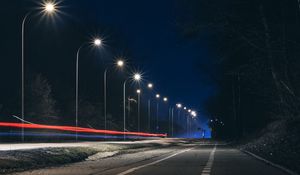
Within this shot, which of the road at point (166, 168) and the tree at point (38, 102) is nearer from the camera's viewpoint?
the road at point (166, 168)

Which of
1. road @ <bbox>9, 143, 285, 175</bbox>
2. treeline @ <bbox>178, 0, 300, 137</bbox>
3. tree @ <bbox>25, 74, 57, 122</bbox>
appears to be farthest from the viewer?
tree @ <bbox>25, 74, 57, 122</bbox>

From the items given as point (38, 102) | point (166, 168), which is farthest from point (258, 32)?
point (38, 102)

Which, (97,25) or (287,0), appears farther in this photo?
(97,25)

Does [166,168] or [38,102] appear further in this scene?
[38,102]

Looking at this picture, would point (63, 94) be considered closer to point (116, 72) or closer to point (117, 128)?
point (117, 128)

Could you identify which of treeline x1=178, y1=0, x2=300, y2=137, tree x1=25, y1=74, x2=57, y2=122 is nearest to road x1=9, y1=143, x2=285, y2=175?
treeline x1=178, y1=0, x2=300, y2=137

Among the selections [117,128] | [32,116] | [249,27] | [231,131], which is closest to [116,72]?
[117,128]

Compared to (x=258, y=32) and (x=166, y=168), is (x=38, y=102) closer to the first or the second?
(x=258, y=32)

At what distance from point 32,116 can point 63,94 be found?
28919 millimetres

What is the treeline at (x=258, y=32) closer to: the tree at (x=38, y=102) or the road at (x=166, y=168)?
the road at (x=166, y=168)

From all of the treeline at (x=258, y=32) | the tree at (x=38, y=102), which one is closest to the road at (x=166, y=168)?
the treeline at (x=258, y=32)

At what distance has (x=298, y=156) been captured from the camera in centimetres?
2439

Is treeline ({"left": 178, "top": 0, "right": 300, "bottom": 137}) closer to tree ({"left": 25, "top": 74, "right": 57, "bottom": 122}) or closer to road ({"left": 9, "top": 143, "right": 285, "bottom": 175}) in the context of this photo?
road ({"left": 9, "top": 143, "right": 285, "bottom": 175})

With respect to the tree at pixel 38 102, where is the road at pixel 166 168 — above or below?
below
